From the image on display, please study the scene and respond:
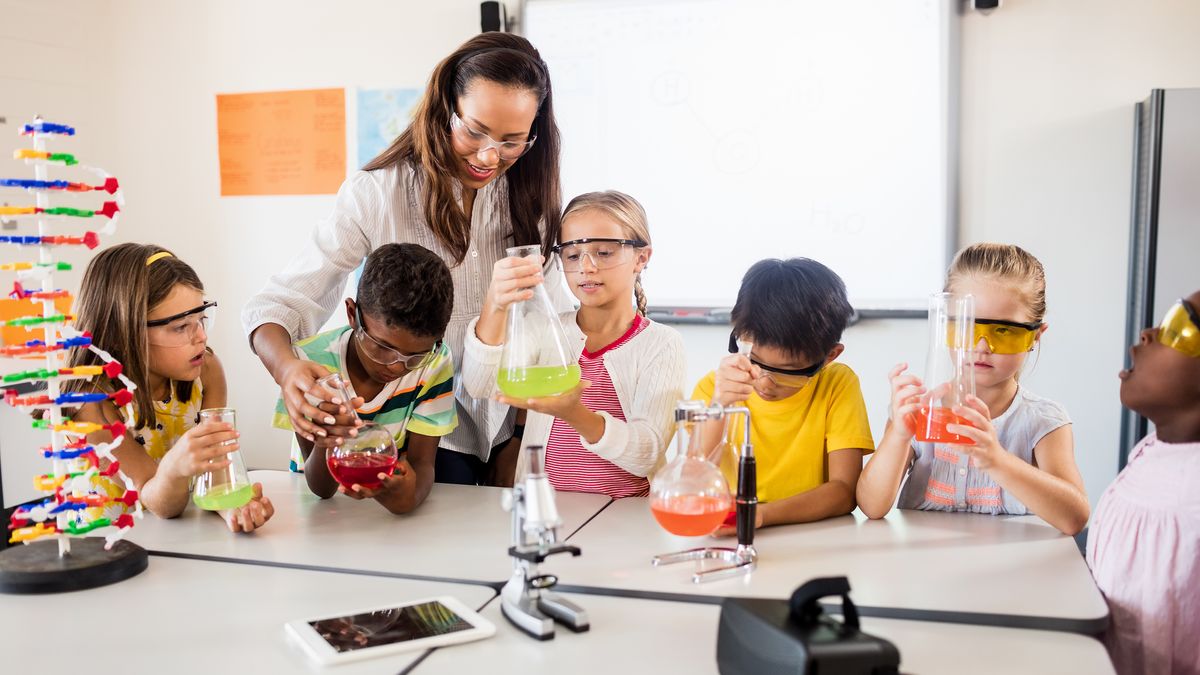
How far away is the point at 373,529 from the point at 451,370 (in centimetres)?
47

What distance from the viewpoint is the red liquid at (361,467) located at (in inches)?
63.1

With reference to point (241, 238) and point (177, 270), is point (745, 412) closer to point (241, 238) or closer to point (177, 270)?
point (177, 270)

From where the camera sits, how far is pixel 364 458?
1603 millimetres

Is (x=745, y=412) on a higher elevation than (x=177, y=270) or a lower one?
lower

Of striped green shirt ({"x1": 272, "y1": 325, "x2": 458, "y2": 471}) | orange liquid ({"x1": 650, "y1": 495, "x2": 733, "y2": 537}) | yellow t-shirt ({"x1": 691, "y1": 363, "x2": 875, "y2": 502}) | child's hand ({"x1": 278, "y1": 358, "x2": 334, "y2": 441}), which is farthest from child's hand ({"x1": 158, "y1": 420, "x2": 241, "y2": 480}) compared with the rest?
yellow t-shirt ({"x1": 691, "y1": 363, "x2": 875, "y2": 502})

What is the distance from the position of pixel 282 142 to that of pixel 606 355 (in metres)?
2.60

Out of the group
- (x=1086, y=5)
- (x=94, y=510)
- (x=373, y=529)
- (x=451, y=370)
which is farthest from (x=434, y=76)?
(x=1086, y=5)

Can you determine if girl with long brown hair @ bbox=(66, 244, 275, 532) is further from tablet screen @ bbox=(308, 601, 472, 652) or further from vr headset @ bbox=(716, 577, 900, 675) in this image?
vr headset @ bbox=(716, 577, 900, 675)

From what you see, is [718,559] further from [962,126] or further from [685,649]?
[962,126]

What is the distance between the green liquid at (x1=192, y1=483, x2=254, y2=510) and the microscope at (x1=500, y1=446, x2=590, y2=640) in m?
0.60

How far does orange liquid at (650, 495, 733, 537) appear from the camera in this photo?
1.28m

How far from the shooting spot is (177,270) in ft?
6.39

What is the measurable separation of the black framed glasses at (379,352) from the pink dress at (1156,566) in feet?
4.10

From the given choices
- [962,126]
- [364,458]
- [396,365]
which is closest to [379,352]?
[396,365]
